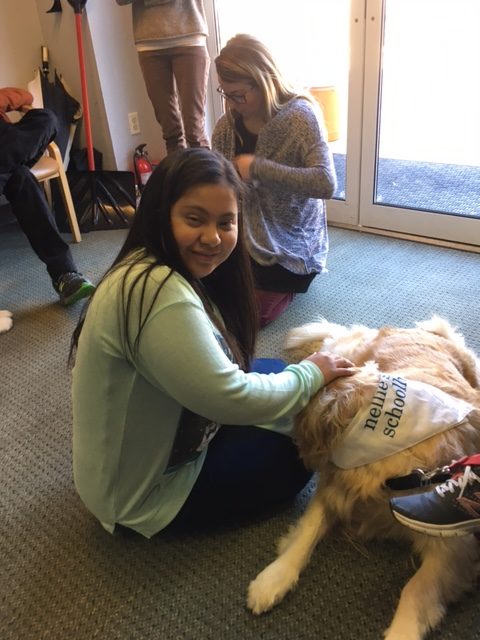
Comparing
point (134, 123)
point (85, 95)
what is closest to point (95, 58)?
point (85, 95)

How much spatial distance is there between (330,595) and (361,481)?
0.93 ft

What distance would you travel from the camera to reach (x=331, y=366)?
112 cm

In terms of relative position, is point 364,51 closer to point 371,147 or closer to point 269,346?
point 371,147

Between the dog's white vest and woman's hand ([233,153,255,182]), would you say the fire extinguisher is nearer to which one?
woman's hand ([233,153,255,182])

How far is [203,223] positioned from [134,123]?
2.80m

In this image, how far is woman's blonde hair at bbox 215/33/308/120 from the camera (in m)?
1.93

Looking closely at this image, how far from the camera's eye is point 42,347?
218 centimetres

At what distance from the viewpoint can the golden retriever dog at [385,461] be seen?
1.04 metres

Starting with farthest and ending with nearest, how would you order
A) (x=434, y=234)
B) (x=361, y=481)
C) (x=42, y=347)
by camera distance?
1. (x=434, y=234)
2. (x=42, y=347)
3. (x=361, y=481)

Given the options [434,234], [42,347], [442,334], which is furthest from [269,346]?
[434,234]

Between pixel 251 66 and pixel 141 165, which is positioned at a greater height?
pixel 251 66

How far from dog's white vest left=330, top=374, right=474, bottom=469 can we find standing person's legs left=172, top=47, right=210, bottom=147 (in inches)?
89.3

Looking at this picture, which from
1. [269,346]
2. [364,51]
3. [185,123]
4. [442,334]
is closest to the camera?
[442,334]

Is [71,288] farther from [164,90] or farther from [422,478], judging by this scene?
[422,478]
